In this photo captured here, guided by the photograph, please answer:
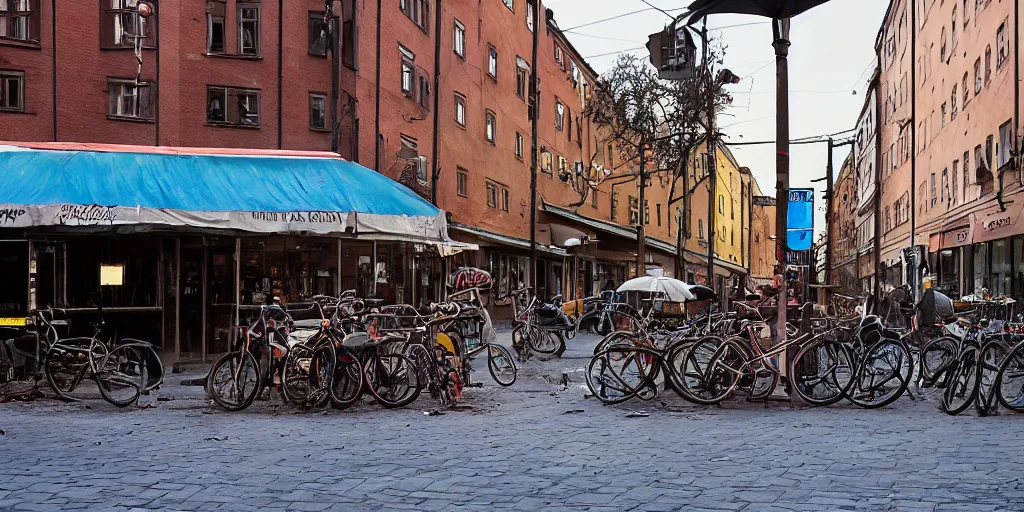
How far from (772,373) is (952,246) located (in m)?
21.6

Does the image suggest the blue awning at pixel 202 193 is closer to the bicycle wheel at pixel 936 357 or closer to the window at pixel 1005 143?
the bicycle wheel at pixel 936 357

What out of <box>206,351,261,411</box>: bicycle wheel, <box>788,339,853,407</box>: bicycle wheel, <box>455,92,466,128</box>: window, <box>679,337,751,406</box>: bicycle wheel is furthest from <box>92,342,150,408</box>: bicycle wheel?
<box>455,92,466,128</box>: window

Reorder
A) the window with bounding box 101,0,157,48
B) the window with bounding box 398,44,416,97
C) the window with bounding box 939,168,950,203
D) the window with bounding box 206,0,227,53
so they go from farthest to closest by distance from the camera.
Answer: the window with bounding box 939,168,950,203
the window with bounding box 398,44,416,97
the window with bounding box 206,0,227,53
the window with bounding box 101,0,157,48

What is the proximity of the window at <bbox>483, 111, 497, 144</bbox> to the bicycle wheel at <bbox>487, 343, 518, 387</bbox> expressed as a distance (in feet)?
73.2

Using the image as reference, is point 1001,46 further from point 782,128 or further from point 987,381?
point 987,381

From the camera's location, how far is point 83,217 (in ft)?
48.7

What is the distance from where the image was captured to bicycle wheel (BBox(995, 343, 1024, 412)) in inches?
423

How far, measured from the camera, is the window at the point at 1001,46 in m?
25.6

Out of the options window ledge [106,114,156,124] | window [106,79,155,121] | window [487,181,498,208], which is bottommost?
window [487,181,498,208]

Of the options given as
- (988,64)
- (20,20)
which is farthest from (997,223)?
(20,20)

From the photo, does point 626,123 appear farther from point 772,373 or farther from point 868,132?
point 772,373

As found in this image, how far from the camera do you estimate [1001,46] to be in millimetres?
26219

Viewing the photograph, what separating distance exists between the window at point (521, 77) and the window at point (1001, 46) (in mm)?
18169

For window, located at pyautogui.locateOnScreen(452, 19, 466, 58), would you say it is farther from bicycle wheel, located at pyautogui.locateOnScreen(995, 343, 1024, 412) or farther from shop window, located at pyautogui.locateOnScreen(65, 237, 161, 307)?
bicycle wheel, located at pyautogui.locateOnScreen(995, 343, 1024, 412)
